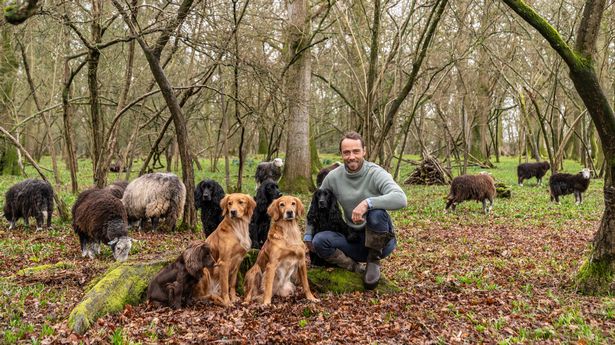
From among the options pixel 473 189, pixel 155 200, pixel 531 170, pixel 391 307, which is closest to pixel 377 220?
pixel 391 307

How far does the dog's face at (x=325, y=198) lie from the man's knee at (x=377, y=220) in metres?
0.59

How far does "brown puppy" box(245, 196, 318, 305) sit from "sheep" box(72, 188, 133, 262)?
3.03 meters

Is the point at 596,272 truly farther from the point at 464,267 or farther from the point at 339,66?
the point at 339,66

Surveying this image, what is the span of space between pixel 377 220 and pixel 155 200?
6586 mm

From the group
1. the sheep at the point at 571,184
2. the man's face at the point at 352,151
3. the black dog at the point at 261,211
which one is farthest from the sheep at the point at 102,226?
the sheep at the point at 571,184

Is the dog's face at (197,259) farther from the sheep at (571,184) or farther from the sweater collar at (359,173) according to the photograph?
the sheep at (571,184)

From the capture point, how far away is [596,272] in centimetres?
645

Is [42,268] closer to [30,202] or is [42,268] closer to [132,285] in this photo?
[132,285]

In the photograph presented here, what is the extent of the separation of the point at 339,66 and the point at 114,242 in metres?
20.9

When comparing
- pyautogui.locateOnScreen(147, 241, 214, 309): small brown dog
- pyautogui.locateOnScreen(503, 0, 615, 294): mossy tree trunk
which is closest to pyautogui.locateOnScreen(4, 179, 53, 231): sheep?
pyautogui.locateOnScreen(147, 241, 214, 309): small brown dog

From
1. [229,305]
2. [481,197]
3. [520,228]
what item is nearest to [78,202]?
[229,305]

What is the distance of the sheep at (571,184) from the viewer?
16125 mm

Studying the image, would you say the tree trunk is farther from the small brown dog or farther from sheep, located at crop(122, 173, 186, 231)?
the small brown dog

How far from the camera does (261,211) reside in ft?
26.8
